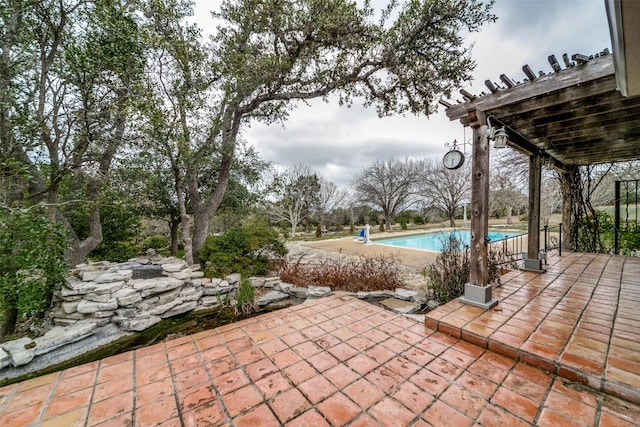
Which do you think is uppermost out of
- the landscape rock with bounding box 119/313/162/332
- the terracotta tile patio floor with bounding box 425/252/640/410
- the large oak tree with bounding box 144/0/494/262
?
the large oak tree with bounding box 144/0/494/262

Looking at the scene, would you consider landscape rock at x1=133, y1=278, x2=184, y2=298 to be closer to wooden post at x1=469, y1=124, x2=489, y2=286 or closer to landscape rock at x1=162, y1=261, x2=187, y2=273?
landscape rock at x1=162, y1=261, x2=187, y2=273

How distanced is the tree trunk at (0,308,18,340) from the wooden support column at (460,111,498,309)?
570 centimetres

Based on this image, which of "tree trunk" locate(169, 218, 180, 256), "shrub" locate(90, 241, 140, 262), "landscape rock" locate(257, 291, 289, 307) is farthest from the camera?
"tree trunk" locate(169, 218, 180, 256)

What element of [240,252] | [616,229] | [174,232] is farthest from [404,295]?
[174,232]

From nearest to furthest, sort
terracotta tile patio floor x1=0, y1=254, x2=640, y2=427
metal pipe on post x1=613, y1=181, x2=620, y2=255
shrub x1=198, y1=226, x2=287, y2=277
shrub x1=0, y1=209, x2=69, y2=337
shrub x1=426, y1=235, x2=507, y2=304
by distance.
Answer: terracotta tile patio floor x1=0, y1=254, x2=640, y2=427 < shrub x1=0, y1=209, x2=69, y2=337 < shrub x1=426, y1=235, x2=507, y2=304 < shrub x1=198, y1=226, x2=287, y2=277 < metal pipe on post x1=613, y1=181, x2=620, y2=255

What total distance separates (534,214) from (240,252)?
5.24 m

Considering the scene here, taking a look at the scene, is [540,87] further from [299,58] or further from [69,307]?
[69,307]

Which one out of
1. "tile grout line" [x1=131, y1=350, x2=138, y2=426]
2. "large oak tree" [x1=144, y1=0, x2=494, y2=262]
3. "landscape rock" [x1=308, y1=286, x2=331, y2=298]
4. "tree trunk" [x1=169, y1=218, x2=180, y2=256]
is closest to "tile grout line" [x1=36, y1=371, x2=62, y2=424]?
"tile grout line" [x1=131, y1=350, x2=138, y2=426]

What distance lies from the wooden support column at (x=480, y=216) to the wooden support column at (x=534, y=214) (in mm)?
1887

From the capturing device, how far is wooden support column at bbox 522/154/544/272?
379 centimetres

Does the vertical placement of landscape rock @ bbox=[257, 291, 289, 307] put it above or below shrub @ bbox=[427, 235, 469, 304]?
below

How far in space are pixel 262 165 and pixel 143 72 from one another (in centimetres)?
357

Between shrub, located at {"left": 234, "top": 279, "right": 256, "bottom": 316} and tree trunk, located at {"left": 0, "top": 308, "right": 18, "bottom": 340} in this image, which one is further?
shrub, located at {"left": 234, "top": 279, "right": 256, "bottom": 316}

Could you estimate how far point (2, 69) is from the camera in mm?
2908
